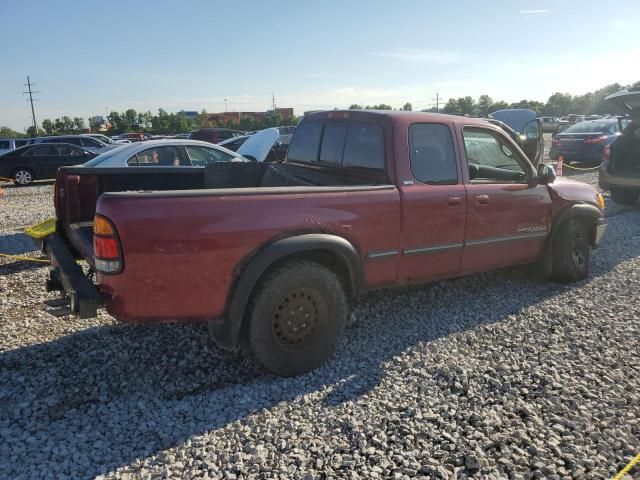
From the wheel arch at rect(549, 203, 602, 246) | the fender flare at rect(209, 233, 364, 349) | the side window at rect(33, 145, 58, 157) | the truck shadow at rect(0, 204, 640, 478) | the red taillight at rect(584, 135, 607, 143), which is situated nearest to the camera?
the truck shadow at rect(0, 204, 640, 478)

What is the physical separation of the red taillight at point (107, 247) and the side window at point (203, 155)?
610 cm

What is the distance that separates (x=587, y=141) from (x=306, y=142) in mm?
14869

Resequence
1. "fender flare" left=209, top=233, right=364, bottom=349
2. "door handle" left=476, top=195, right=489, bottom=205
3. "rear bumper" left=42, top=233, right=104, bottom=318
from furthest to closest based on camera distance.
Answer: "door handle" left=476, top=195, right=489, bottom=205 → "fender flare" left=209, top=233, right=364, bottom=349 → "rear bumper" left=42, top=233, right=104, bottom=318

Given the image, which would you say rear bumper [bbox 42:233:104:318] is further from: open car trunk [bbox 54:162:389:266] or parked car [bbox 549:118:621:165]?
parked car [bbox 549:118:621:165]

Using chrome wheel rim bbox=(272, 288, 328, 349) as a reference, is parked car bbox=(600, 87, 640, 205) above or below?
above

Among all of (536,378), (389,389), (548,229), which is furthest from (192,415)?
(548,229)

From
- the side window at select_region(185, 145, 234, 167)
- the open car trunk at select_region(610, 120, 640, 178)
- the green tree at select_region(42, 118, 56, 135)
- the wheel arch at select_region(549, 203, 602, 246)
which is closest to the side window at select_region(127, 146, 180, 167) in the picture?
the side window at select_region(185, 145, 234, 167)

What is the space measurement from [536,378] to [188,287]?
2508mm

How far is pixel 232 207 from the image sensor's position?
3072 millimetres

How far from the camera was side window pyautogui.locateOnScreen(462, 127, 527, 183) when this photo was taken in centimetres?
457

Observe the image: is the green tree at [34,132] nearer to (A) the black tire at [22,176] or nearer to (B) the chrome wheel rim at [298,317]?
(A) the black tire at [22,176]

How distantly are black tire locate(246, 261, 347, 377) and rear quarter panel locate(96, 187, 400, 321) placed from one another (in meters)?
0.26

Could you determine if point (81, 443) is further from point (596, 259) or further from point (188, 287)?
point (596, 259)

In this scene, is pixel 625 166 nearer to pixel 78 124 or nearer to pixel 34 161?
pixel 34 161
